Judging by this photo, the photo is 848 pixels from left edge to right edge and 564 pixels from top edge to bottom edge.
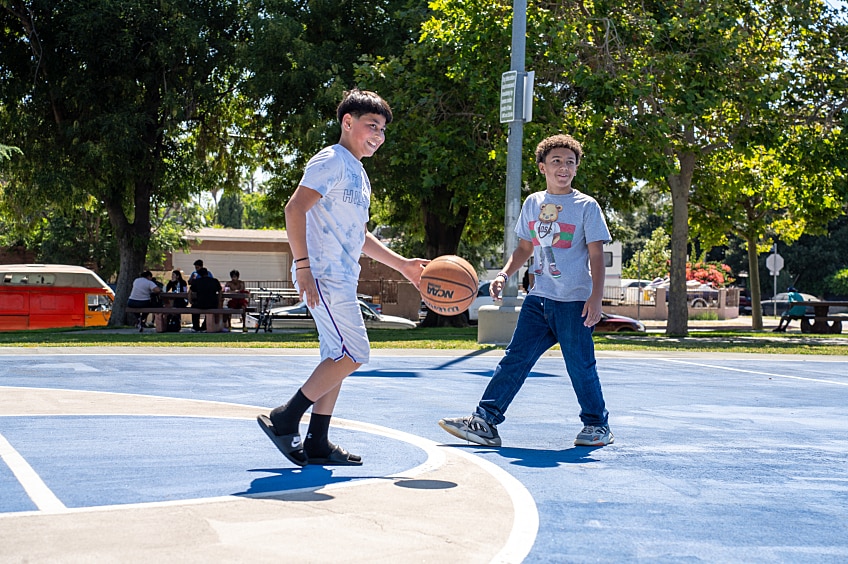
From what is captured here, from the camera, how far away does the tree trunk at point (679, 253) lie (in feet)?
91.7

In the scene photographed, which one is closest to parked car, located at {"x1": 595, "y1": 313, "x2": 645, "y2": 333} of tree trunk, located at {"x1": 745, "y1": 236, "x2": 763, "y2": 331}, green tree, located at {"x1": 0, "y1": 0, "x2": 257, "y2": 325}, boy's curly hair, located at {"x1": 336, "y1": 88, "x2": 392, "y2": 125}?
tree trunk, located at {"x1": 745, "y1": 236, "x2": 763, "y2": 331}

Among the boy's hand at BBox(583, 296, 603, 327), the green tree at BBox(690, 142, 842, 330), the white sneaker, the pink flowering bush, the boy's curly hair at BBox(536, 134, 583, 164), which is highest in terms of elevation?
the green tree at BBox(690, 142, 842, 330)

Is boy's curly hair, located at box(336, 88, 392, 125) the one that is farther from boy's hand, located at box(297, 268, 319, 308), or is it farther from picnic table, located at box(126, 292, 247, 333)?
picnic table, located at box(126, 292, 247, 333)

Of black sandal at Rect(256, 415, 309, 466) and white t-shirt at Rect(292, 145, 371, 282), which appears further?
black sandal at Rect(256, 415, 309, 466)

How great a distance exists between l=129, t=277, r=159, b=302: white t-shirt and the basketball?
19.8m

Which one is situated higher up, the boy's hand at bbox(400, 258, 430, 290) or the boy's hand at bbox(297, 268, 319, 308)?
the boy's hand at bbox(400, 258, 430, 290)

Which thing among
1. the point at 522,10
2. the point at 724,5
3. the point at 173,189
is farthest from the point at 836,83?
the point at 173,189

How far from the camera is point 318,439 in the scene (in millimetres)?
6000

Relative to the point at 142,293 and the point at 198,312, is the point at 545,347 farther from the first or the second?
the point at 142,293

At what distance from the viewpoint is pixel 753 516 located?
484cm

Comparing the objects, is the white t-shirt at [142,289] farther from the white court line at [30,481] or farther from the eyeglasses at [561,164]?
the eyeglasses at [561,164]

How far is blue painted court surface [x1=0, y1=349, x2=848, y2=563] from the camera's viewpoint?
161 inches

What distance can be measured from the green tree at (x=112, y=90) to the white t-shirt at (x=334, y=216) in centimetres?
2362

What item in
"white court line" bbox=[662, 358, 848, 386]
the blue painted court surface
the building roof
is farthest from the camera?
the building roof
